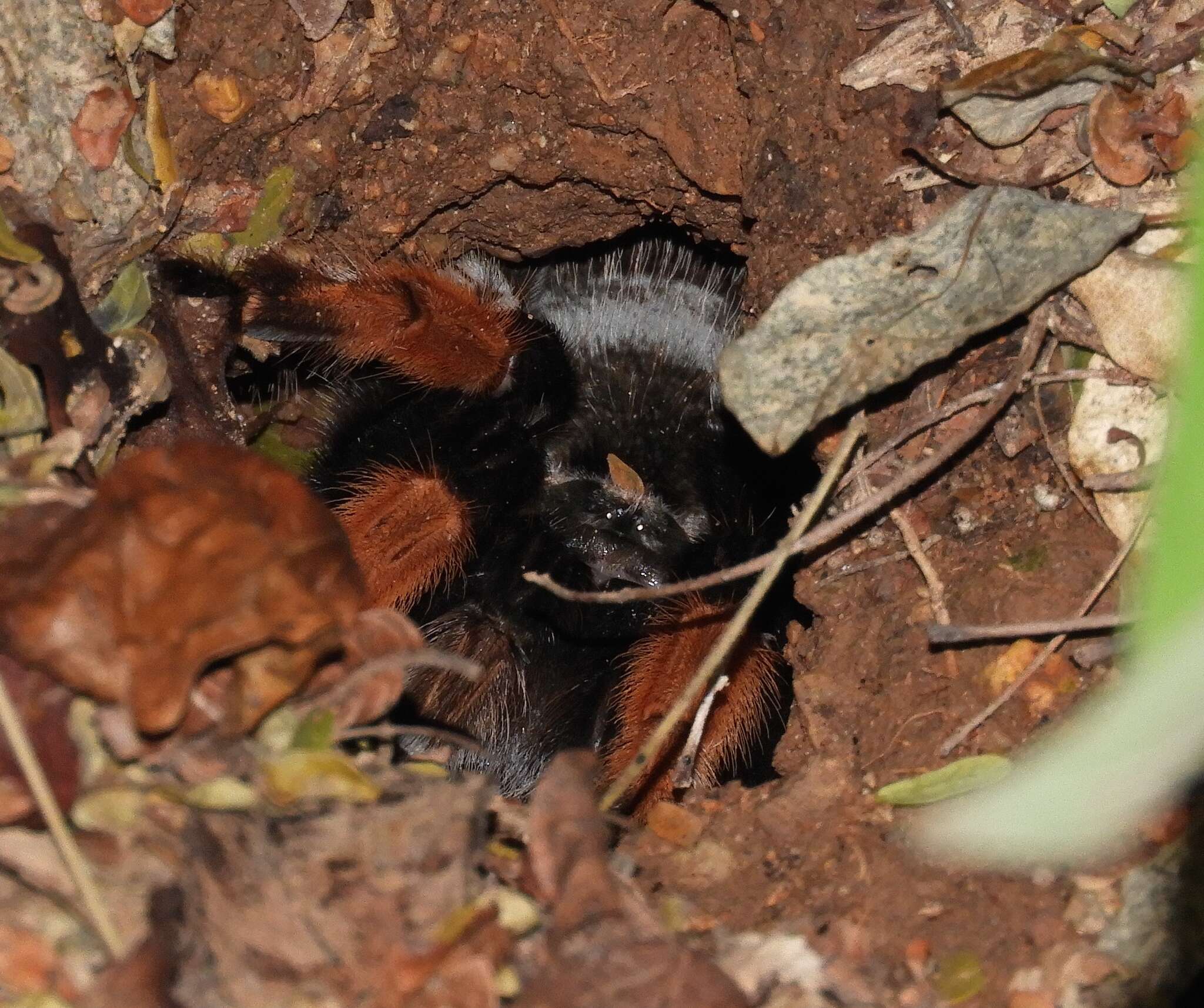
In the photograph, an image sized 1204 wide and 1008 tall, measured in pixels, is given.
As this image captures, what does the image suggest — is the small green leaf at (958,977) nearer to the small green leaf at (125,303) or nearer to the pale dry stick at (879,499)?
the pale dry stick at (879,499)

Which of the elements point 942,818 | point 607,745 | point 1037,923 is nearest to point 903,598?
point 942,818

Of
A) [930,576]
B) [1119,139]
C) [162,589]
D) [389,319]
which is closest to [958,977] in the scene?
[930,576]

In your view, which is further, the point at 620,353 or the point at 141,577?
the point at 620,353

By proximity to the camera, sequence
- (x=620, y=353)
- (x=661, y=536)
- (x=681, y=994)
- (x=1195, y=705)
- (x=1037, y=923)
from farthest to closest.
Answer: (x=620, y=353) → (x=661, y=536) → (x=1037, y=923) → (x=681, y=994) → (x=1195, y=705)

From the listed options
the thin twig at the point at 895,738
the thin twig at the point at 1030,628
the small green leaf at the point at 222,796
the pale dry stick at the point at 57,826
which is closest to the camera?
the pale dry stick at the point at 57,826

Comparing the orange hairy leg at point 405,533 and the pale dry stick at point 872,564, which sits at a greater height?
the pale dry stick at point 872,564

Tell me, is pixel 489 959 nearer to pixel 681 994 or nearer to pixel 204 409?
pixel 681 994

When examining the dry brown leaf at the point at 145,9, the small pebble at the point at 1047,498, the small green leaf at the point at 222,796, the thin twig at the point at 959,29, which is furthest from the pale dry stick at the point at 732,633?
the dry brown leaf at the point at 145,9

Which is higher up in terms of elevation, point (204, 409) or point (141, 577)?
point (141, 577)
